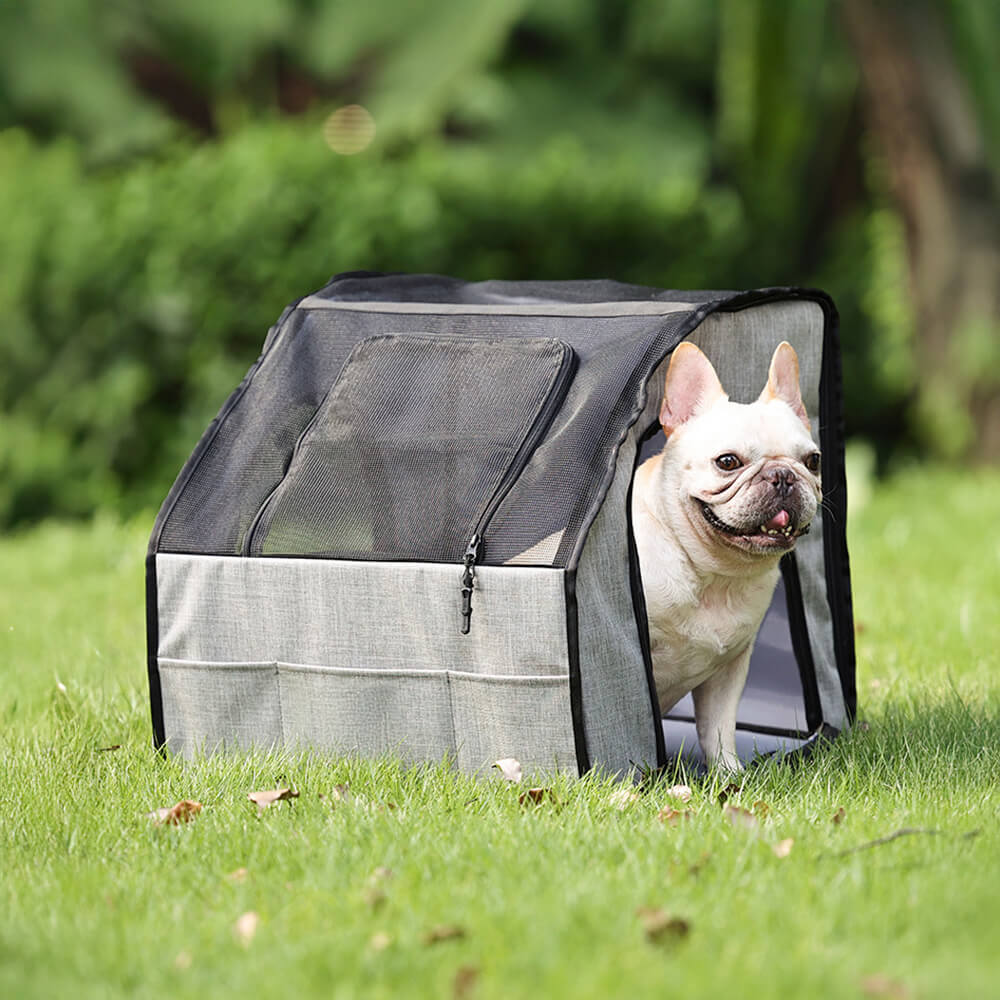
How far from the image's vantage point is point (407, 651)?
11.0 feet

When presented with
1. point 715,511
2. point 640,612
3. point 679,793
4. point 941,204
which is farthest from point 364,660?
point 941,204

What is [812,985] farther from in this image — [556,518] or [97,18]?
[97,18]

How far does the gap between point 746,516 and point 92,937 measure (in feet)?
5.65

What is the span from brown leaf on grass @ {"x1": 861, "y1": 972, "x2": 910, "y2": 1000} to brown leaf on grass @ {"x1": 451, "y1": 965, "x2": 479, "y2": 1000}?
61cm

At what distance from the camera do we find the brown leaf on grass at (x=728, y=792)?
3275 mm

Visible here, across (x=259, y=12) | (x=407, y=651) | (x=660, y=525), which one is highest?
(x=259, y=12)

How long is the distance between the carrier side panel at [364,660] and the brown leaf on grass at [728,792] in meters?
0.39

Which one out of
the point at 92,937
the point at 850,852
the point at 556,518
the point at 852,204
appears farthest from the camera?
the point at 852,204

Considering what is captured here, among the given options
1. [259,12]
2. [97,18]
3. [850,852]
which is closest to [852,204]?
[259,12]

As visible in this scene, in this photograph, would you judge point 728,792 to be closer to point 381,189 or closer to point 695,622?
point 695,622

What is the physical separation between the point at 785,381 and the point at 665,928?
65.6 inches

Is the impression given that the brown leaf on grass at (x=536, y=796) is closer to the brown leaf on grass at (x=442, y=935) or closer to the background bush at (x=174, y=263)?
the brown leaf on grass at (x=442, y=935)

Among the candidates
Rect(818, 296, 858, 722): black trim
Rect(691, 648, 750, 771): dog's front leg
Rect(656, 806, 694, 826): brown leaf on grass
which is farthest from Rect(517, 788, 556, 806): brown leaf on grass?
Rect(818, 296, 858, 722): black trim

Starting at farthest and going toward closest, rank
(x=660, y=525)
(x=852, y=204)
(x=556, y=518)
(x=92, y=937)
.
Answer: (x=852, y=204)
(x=660, y=525)
(x=556, y=518)
(x=92, y=937)
